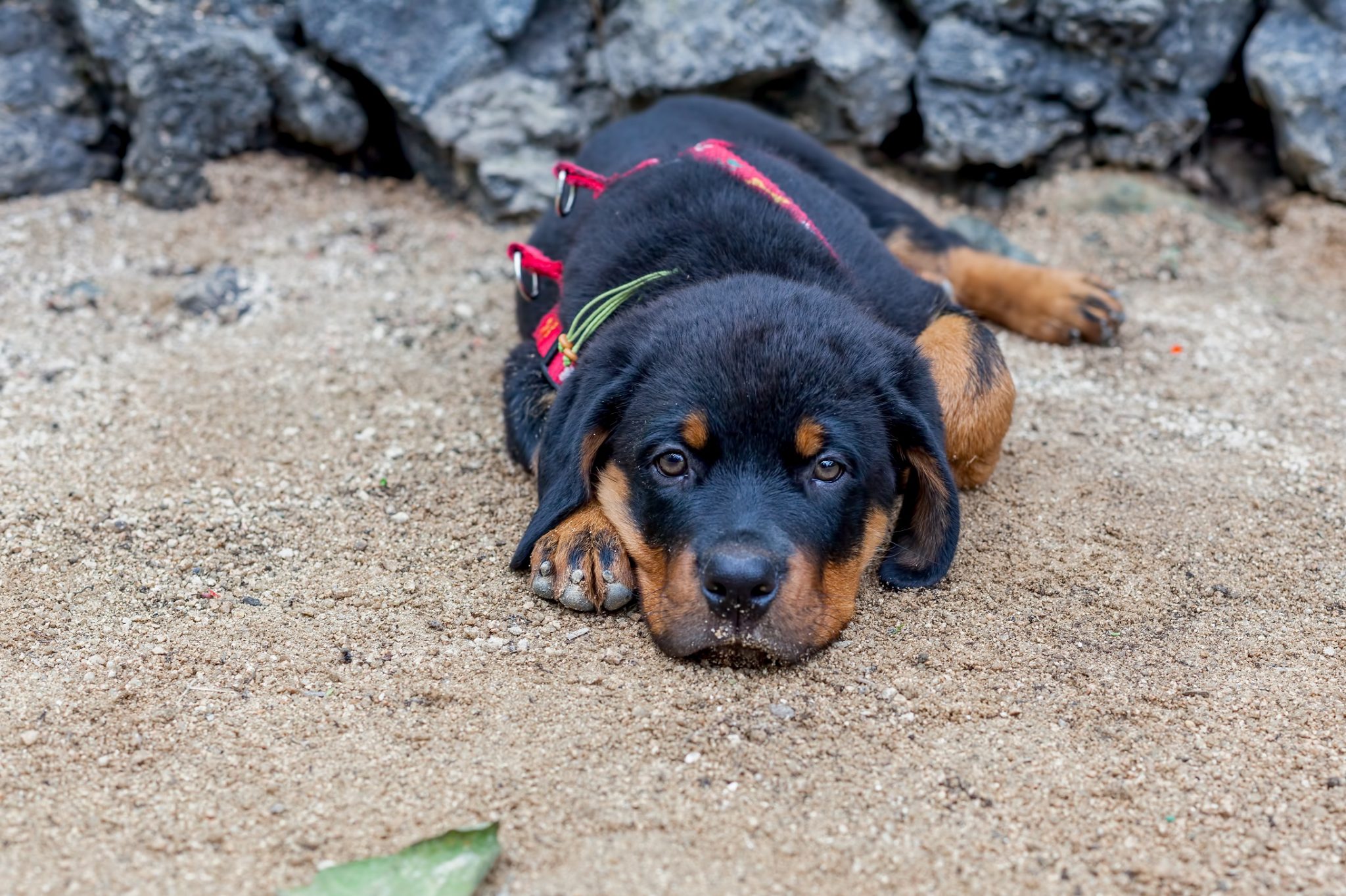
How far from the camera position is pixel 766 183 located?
4477 mm

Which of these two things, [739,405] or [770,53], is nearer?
[739,405]

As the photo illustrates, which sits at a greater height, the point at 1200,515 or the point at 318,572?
the point at 1200,515

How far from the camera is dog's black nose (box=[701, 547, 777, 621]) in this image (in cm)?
310

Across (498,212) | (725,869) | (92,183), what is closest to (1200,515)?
(725,869)

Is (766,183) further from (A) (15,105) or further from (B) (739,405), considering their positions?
(A) (15,105)

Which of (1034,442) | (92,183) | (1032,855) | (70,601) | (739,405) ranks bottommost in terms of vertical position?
(92,183)

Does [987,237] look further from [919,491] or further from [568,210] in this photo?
[919,491]

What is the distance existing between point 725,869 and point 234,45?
231 inches

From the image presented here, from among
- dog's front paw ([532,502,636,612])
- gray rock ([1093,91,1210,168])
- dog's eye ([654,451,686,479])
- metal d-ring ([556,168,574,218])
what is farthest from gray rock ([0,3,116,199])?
gray rock ([1093,91,1210,168])

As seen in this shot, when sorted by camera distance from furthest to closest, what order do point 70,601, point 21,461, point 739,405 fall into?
point 21,461, point 70,601, point 739,405

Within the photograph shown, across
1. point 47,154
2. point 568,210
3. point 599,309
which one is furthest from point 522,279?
point 47,154

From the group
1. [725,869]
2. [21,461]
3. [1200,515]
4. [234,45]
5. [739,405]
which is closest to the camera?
[725,869]

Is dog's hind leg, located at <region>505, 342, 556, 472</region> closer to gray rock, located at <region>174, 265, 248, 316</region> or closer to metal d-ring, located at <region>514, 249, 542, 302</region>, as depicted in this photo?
metal d-ring, located at <region>514, 249, 542, 302</region>

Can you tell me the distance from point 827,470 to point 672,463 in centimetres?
44
